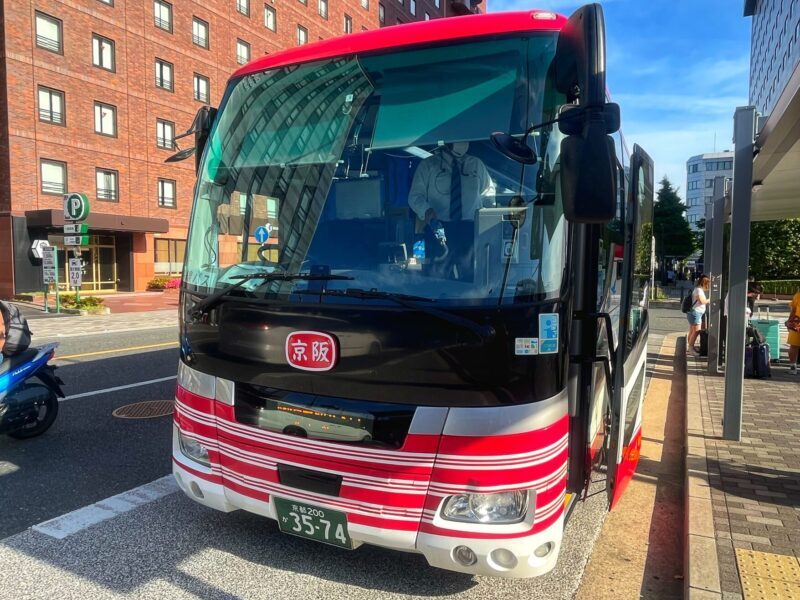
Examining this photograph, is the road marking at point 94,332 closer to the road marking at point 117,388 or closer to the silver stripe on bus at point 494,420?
the road marking at point 117,388

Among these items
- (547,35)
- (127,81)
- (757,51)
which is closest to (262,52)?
(127,81)

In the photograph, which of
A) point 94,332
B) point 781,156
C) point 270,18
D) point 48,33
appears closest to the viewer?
point 781,156

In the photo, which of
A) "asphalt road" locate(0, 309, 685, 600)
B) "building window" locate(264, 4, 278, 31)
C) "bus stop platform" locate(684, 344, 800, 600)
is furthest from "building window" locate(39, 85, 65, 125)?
"bus stop platform" locate(684, 344, 800, 600)

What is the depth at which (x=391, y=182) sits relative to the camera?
3.10 meters

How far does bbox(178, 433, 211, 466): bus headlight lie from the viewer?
3.41 meters

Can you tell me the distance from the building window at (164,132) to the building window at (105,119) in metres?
2.52

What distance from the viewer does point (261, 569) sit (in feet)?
11.0

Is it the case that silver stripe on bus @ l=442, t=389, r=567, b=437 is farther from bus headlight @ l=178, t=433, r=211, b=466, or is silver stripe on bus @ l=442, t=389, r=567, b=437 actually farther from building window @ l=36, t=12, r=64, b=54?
building window @ l=36, t=12, r=64, b=54

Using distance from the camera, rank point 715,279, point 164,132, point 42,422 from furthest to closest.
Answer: point 164,132 < point 715,279 < point 42,422

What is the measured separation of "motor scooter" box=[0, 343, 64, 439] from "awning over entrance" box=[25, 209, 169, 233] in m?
22.2

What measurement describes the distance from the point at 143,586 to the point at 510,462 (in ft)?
6.86

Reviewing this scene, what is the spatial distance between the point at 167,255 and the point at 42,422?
29814 mm

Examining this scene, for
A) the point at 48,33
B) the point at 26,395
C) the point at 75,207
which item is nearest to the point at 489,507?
the point at 26,395

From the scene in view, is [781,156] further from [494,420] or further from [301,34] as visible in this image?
[301,34]
